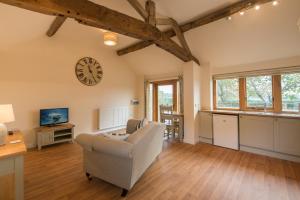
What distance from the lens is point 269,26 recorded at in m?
2.82

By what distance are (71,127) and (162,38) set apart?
10.3ft

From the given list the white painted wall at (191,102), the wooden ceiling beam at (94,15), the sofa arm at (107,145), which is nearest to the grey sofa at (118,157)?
the sofa arm at (107,145)

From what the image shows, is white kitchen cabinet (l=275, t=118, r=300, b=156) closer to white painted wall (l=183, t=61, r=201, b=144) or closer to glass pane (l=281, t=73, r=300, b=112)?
glass pane (l=281, t=73, r=300, b=112)

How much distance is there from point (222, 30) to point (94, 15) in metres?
2.62

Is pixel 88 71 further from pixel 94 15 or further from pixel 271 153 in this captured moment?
pixel 271 153

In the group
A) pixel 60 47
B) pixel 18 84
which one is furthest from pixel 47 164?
pixel 60 47

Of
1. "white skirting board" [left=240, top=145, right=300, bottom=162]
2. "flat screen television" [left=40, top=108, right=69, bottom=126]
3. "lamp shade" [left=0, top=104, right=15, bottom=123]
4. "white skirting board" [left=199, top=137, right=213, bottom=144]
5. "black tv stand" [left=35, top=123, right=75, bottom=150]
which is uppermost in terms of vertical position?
"lamp shade" [left=0, top=104, right=15, bottom=123]

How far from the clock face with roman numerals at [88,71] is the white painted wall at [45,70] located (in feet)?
0.44

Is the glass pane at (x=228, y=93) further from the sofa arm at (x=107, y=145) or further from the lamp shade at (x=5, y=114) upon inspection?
the lamp shade at (x=5, y=114)

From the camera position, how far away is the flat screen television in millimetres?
3664

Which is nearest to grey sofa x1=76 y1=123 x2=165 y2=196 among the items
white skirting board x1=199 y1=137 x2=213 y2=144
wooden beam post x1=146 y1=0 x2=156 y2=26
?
wooden beam post x1=146 y1=0 x2=156 y2=26

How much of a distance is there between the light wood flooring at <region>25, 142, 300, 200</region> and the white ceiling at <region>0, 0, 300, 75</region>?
Result: 2333mm

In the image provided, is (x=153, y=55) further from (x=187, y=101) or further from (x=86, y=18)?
(x=86, y=18)

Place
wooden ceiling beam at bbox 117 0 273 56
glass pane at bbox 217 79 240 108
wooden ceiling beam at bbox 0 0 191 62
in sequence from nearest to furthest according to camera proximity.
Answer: wooden ceiling beam at bbox 0 0 191 62
wooden ceiling beam at bbox 117 0 273 56
glass pane at bbox 217 79 240 108
